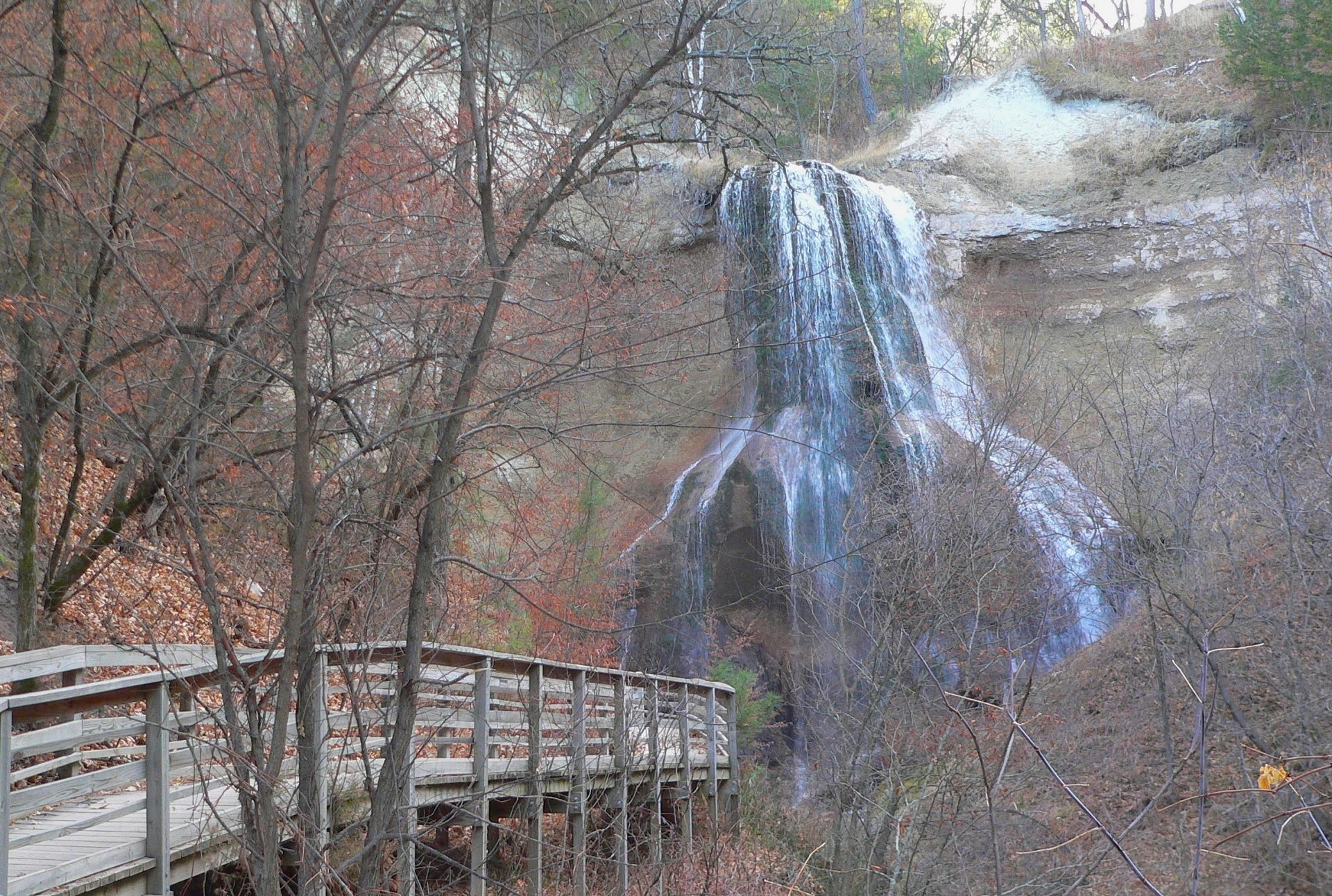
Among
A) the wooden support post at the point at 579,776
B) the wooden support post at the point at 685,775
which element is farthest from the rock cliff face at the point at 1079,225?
the wooden support post at the point at 579,776

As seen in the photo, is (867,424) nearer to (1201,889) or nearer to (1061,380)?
(1061,380)

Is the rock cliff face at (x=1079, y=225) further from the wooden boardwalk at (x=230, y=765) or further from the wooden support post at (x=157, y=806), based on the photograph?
the wooden support post at (x=157, y=806)

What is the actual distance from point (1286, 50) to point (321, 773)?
91.2 ft

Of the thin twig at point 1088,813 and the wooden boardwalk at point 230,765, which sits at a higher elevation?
the thin twig at point 1088,813

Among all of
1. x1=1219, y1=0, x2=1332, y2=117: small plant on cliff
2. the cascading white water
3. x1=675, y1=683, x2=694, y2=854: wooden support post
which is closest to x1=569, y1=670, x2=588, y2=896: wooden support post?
x1=675, y1=683, x2=694, y2=854: wooden support post

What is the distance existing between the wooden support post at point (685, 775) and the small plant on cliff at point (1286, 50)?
21181mm

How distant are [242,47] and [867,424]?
1682cm

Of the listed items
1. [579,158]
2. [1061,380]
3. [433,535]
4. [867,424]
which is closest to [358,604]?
[433,535]

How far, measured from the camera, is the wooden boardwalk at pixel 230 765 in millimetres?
4324

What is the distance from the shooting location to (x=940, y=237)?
28.1 m

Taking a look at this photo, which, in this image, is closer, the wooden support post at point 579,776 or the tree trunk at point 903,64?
the wooden support post at point 579,776

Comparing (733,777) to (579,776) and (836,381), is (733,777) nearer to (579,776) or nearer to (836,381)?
(579,776)

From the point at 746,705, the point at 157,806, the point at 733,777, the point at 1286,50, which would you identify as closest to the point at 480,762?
the point at 157,806

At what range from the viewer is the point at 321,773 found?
195 inches
